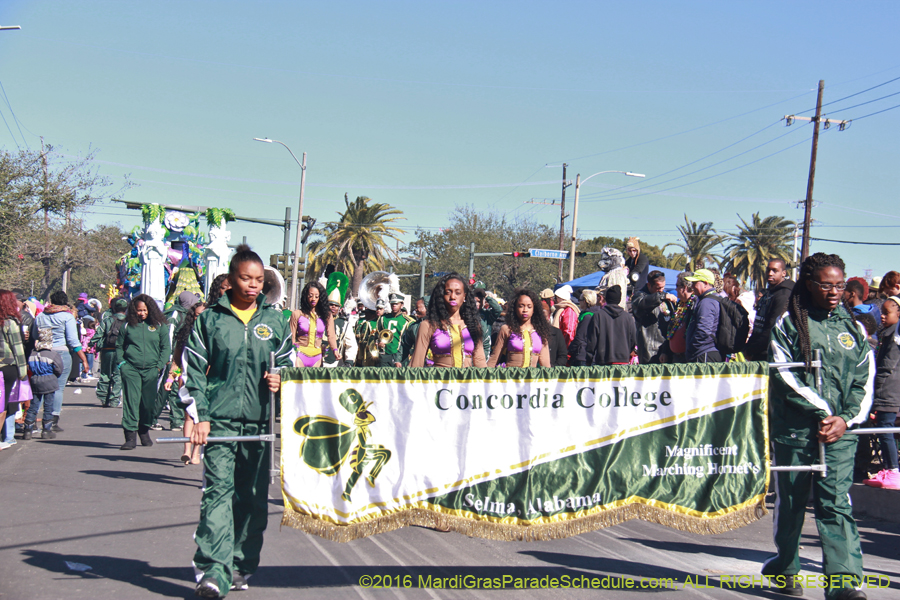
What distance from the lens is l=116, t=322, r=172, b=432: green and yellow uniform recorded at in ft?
30.7

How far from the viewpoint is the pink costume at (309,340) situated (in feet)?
27.0

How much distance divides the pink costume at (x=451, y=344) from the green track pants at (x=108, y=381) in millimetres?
9444

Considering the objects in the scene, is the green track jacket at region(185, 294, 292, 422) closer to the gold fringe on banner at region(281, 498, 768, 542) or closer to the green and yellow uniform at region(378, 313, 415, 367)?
the gold fringe on banner at region(281, 498, 768, 542)

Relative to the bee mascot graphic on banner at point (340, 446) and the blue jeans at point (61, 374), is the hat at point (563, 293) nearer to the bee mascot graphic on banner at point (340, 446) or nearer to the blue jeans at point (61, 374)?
the bee mascot graphic on banner at point (340, 446)

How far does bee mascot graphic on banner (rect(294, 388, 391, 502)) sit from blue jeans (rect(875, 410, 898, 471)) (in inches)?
194

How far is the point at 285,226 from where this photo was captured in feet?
99.6

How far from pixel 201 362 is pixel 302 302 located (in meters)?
4.48

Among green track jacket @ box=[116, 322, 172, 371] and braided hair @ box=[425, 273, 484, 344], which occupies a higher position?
braided hair @ box=[425, 273, 484, 344]

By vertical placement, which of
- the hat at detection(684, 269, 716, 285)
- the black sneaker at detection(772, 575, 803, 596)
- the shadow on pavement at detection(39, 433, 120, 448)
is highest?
the hat at detection(684, 269, 716, 285)

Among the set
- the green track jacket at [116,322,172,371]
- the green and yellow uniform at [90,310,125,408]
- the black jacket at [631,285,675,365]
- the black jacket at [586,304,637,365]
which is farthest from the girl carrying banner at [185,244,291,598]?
the green and yellow uniform at [90,310,125,408]

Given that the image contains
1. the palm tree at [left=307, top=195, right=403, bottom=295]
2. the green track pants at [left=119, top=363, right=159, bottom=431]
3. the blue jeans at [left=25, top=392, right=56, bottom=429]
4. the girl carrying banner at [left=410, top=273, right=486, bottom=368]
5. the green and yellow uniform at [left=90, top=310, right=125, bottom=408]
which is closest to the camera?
the girl carrying banner at [left=410, top=273, right=486, bottom=368]

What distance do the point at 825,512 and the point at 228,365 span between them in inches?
136

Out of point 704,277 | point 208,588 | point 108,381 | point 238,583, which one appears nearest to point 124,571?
point 238,583

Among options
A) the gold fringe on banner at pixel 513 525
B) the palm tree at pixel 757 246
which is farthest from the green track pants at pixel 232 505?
the palm tree at pixel 757 246
